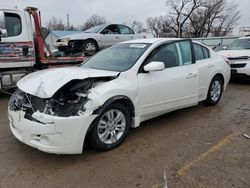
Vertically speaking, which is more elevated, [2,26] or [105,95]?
[2,26]

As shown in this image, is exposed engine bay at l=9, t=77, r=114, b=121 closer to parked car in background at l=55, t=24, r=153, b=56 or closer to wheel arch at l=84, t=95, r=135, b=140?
wheel arch at l=84, t=95, r=135, b=140

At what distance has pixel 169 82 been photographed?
15.0ft

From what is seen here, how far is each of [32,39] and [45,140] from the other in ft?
16.2

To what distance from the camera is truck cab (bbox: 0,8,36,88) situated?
23.1 feet

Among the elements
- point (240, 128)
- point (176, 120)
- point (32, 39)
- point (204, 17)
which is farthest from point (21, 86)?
point (204, 17)

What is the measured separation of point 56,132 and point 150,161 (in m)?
1.24

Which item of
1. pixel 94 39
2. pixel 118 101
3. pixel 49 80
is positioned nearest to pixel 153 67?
pixel 118 101

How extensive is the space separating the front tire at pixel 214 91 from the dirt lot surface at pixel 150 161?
1.18m

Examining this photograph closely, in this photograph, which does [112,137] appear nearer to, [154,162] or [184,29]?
[154,162]

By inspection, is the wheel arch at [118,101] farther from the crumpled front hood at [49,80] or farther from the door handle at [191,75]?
the door handle at [191,75]

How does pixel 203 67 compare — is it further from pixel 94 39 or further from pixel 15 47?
pixel 94 39

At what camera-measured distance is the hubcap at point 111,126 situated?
12.2 ft

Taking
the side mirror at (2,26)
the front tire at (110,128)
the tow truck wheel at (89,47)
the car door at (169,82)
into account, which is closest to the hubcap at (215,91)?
the car door at (169,82)

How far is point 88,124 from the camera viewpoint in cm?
342
